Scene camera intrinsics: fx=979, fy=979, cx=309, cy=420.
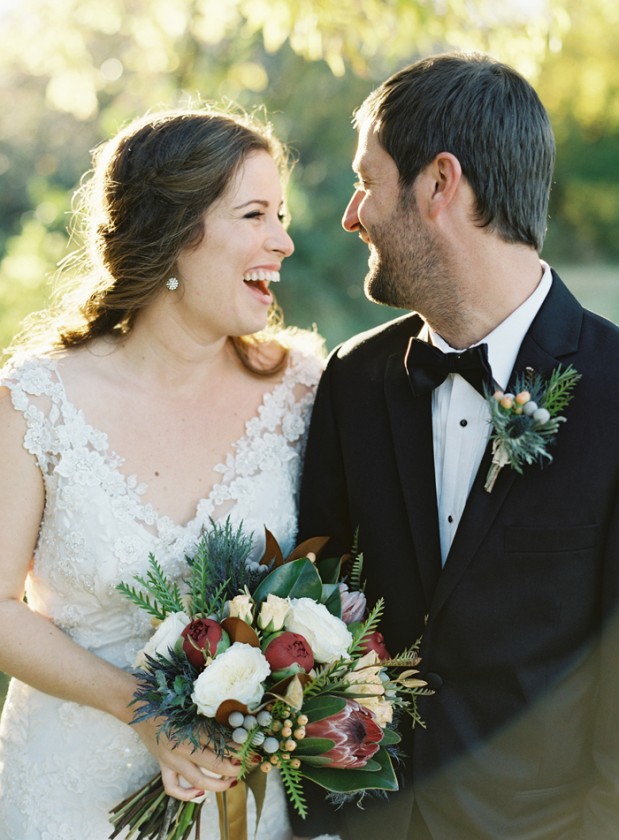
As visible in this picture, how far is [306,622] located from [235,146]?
1.48 metres

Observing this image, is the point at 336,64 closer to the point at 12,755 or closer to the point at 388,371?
the point at 388,371

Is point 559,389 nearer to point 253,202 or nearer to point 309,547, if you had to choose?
point 309,547

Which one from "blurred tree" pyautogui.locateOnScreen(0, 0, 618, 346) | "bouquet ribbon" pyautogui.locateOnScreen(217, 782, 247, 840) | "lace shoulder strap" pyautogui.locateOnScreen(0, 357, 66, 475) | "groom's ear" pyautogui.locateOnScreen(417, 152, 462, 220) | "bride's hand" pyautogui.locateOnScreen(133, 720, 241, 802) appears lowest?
"bouquet ribbon" pyautogui.locateOnScreen(217, 782, 247, 840)

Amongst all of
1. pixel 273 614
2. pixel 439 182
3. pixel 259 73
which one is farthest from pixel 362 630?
pixel 259 73

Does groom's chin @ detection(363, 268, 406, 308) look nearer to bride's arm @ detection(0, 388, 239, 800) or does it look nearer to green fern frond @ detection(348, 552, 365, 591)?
green fern frond @ detection(348, 552, 365, 591)

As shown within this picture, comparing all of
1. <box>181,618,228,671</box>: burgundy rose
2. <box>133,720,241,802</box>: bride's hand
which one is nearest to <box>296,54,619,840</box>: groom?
<box>133,720,241,802</box>: bride's hand

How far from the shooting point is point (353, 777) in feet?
7.95

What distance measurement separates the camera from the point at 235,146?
3000mm

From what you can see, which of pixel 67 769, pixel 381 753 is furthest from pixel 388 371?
pixel 67 769

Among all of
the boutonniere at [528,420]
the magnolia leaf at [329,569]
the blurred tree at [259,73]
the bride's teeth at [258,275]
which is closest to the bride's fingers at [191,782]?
the magnolia leaf at [329,569]

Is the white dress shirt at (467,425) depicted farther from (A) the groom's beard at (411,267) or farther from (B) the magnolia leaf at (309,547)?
(B) the magnolia leaf at (309,547)

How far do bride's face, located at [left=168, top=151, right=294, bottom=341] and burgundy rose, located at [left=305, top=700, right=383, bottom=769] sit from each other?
1.24m

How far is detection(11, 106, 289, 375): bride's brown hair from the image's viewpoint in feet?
9.66

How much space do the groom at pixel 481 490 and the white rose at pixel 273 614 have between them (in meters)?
0.43
